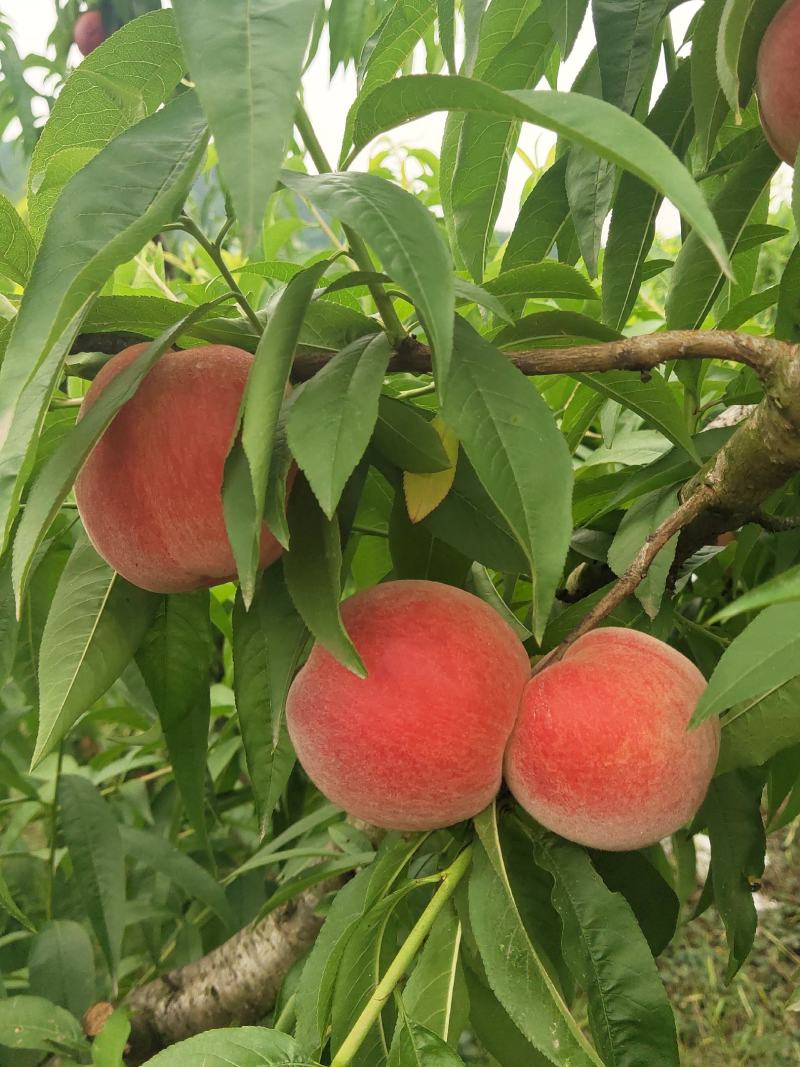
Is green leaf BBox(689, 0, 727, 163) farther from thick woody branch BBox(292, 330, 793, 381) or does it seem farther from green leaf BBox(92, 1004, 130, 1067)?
green leaf BBox(92, 1004, 130, 1067)

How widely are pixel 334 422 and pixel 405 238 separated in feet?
0.28

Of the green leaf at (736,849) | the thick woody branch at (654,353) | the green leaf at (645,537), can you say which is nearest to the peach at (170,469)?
the thick woody branch at (654,353)

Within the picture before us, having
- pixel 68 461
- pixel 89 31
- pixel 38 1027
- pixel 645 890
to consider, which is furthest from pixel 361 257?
pixel 89 31

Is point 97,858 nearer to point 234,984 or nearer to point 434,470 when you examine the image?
point 234,984

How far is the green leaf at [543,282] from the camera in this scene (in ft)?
1.58

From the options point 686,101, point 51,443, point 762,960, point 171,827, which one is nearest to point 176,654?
point 51,443

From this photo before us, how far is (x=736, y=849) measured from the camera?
615mm

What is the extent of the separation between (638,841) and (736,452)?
201mm

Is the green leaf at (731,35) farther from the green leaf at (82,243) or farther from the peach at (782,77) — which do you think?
the green leaf at (82,243)

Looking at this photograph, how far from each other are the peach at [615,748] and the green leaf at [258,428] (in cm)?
18

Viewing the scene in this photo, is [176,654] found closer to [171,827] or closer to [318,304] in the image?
[318,304]

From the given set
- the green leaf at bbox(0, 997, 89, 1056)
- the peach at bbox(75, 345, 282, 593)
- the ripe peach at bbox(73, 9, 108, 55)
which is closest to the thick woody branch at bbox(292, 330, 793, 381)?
the peach at bbox(75, 345, 282, 593)

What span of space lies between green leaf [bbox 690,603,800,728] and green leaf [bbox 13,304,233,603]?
0.88ft

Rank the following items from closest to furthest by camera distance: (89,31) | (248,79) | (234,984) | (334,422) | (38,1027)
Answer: (248,79) < (334,422) < (38,1027) < (234,984) < (89,31)
